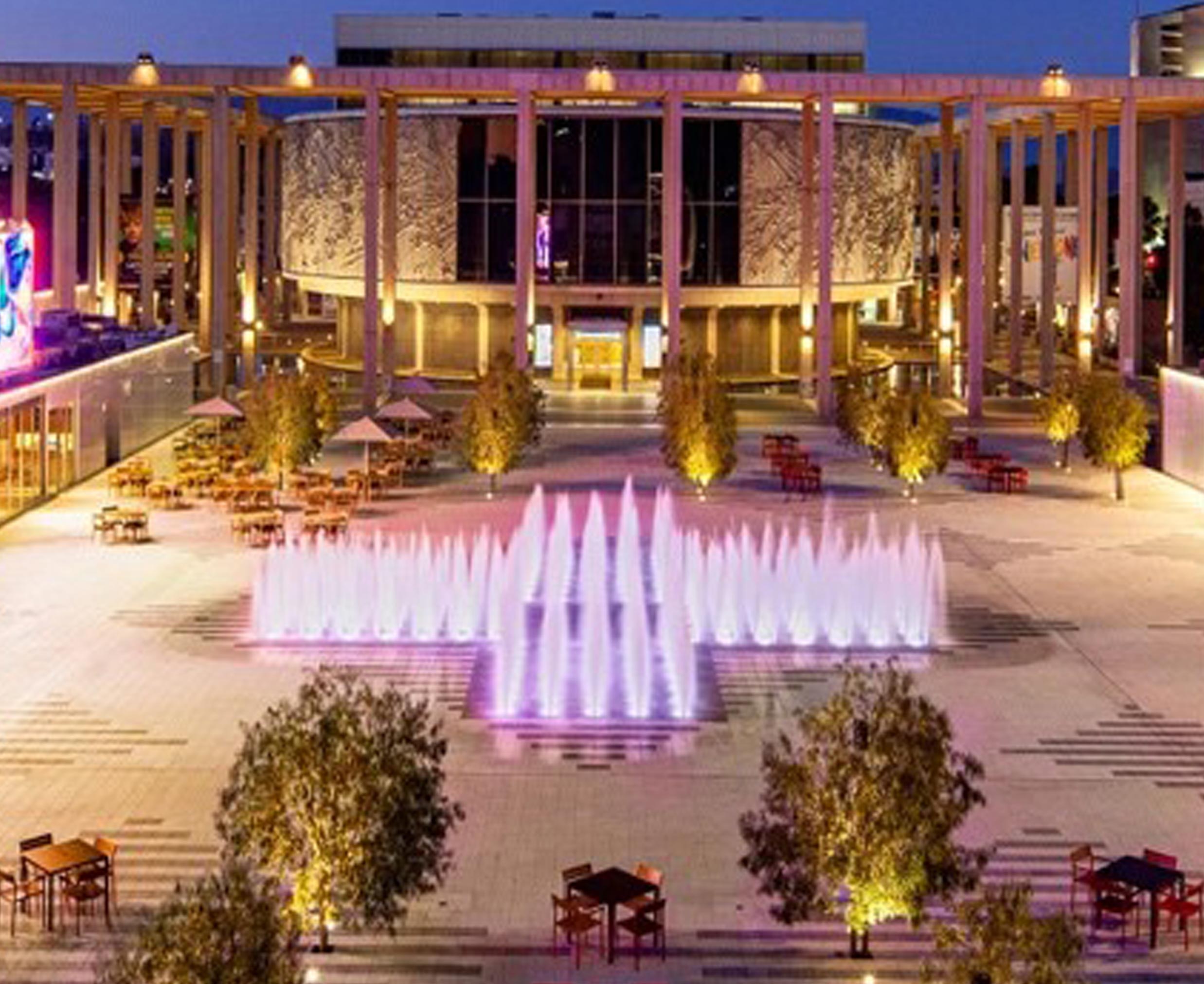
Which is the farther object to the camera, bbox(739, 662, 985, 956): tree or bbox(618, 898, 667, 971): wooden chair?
bbox(618, 898, 667, 971): wooden chair

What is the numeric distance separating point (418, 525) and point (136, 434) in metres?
14.3

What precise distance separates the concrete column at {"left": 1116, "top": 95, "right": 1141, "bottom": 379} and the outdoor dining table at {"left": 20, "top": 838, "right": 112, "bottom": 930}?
47.4 meters

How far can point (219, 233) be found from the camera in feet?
199

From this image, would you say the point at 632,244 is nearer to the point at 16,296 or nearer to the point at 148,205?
the point at 148,205

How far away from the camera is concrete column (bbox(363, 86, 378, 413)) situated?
58656 mm

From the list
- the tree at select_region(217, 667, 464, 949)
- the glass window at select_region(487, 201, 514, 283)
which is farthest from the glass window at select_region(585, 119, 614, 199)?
the tree at select_region(217, 667, 464, 949)

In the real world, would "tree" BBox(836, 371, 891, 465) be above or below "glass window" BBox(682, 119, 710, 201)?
below

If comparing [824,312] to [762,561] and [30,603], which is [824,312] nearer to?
[762,561]

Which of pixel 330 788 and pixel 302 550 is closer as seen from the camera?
pixel 330 788

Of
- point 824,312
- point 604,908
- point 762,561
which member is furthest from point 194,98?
point 604,908

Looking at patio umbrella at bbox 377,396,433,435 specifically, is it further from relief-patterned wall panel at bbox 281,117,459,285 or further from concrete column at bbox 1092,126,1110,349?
concrete column at bbox 1092,126,1110,349

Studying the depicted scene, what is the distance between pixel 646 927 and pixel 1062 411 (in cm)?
3170

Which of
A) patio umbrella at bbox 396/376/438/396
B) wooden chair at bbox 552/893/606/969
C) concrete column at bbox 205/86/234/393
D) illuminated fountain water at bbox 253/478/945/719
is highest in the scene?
concrete column at bbox 205/86/234/393

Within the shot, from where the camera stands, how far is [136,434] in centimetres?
4909
